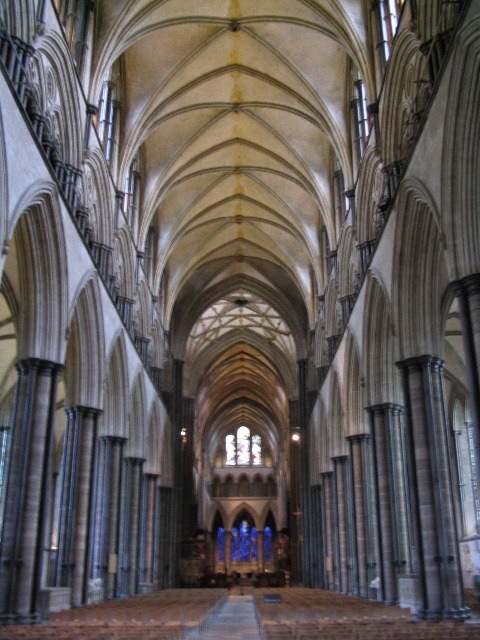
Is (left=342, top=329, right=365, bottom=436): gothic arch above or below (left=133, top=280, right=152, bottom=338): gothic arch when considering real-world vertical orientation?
below

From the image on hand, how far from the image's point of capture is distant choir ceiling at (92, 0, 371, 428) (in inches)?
742

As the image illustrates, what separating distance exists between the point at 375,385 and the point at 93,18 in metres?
11.8

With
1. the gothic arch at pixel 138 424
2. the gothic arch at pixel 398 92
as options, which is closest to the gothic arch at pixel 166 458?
the gothic arch at pixel 138 424

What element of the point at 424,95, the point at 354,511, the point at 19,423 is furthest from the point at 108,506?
the point at 424,95

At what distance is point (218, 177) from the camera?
91.6ft

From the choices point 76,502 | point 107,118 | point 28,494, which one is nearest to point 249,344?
point 107,118

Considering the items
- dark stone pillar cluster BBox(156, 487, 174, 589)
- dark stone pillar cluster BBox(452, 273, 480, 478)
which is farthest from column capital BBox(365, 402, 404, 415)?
dark stone pillar cluster BBox(156, 487, 174, 589)

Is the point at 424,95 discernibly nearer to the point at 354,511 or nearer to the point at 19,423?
the point at 19,423

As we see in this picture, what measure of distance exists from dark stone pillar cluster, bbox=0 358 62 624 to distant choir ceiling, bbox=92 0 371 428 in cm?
792

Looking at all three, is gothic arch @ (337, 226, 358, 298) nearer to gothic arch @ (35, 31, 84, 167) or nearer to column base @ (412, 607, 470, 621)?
gothic arch @ (35, 31, 84, 167)

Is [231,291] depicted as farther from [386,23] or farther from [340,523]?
[386,23]

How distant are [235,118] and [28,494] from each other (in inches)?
632

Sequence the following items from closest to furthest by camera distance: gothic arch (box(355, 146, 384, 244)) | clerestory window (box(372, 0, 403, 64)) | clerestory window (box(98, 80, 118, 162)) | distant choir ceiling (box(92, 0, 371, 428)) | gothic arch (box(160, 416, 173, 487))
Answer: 1. clerestory window (box(372, 0, 403, 64))
2. gothic arch (box(355, 146, 384, 244))
3. distant choir ceiling (box(92, 0, 371, 428))
4. clerestory window (box(98, 80, 118, 162))
5. gothic arch (box(160, 416, 173, 487))

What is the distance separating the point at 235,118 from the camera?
24391 millimetres
